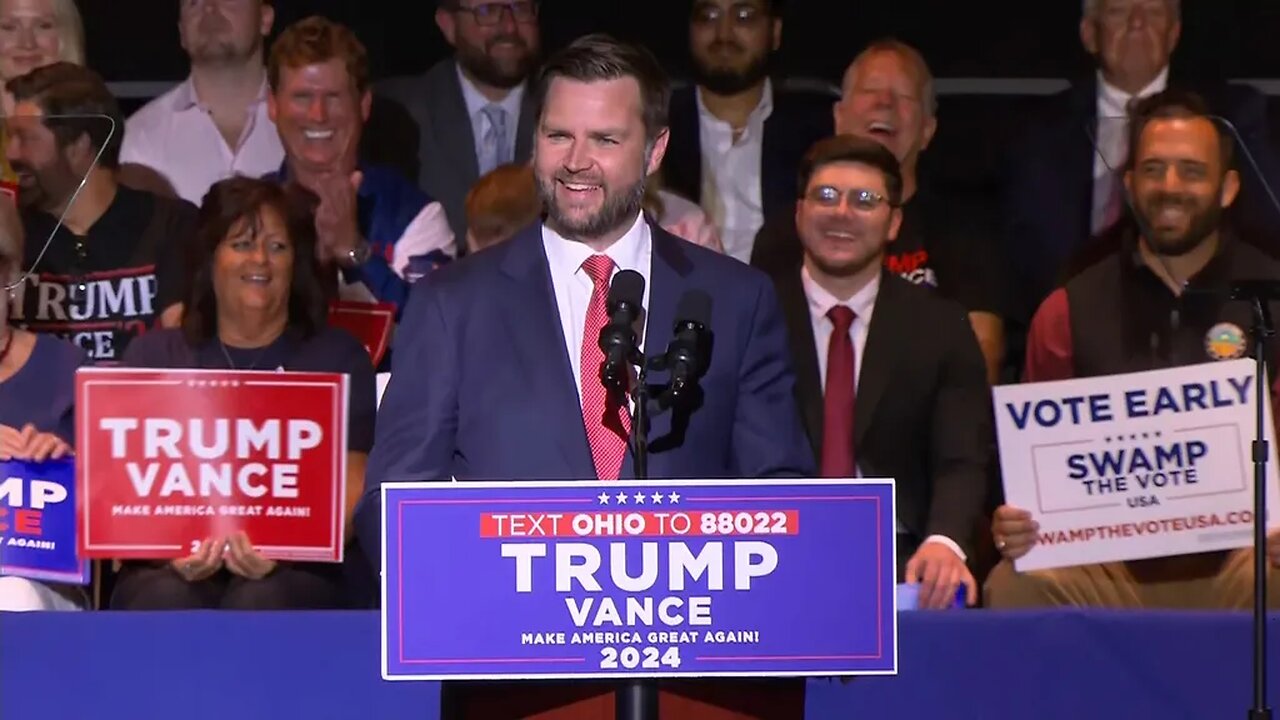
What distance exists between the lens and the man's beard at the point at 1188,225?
165 inches

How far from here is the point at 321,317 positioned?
419 cm

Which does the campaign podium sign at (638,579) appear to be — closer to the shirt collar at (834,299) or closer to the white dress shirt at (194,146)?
the shirt collar at (834,299)

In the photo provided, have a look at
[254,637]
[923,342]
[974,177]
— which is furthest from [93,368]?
[974,177]

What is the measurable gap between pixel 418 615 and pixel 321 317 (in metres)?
1.89

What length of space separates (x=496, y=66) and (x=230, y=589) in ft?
4.86

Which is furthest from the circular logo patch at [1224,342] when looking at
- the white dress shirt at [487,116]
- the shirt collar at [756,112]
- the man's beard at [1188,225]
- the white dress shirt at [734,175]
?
the white dress shirt at [487,116]

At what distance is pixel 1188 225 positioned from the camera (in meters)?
4.19


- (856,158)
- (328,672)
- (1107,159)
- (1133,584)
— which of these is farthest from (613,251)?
(1107,159)

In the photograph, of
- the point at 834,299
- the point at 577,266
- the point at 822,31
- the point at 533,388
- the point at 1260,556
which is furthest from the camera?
the point at 822,31

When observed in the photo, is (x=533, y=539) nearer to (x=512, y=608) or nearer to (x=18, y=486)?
(x=512, y=608)

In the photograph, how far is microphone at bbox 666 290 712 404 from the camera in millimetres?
2486

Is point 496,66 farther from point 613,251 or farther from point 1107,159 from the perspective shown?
point 613,251

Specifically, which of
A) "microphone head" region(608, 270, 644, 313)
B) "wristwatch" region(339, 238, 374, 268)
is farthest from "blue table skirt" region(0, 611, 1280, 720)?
"microphone head" region(608, 270, 644, 313)

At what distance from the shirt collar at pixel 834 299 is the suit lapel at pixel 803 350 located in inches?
0.5
